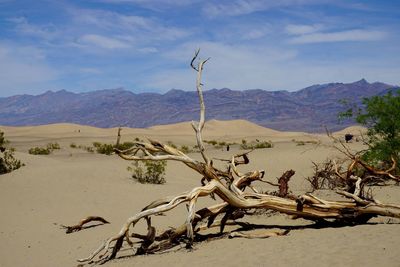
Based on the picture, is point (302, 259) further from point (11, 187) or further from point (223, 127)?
point (223, 127)

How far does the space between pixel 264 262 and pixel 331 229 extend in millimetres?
2041

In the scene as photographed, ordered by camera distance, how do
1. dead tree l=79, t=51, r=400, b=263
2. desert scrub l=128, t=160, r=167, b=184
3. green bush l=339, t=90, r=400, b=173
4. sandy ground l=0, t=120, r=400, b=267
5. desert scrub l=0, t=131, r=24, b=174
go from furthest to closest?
desert scrub l=128, t=160, r=167, b=184
desert scrub l=0, t=131, r=24, b=174
green bush l=339, t=90, r=400, b=173
dead tree l=79, t=51, r=400, b=263
sandy ground l=0, t=120, r=400, b=267

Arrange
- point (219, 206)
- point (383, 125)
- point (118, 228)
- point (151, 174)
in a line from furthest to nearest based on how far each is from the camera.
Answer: point (151, 174), point (383, 125), point (118, 228), point (219, 206)

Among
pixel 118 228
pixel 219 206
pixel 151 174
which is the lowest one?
pixel 118 228

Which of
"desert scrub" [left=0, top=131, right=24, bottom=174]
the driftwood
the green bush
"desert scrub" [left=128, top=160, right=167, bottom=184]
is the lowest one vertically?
the driftwood

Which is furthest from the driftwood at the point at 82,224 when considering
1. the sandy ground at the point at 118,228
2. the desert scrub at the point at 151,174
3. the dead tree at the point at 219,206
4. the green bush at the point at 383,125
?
the green bush at the point at 383,125

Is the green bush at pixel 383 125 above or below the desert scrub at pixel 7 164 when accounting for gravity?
above

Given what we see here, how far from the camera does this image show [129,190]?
13703 millimetres

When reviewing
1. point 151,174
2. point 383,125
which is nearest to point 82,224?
point 151,174

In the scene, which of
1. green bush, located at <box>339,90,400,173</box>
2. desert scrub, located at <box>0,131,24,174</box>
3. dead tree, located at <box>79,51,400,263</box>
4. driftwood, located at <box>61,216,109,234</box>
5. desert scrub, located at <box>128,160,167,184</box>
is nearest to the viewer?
dead tree, located at <box>79,51,400,263</box>

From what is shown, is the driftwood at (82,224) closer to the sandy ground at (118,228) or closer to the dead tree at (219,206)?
the sandy ground at (118,228)

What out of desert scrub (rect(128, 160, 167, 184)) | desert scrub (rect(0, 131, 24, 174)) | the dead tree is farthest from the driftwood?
desert scrub (rect(0, 131, 24, 174))

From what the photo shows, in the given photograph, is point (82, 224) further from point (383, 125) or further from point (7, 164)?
point (383, 125)

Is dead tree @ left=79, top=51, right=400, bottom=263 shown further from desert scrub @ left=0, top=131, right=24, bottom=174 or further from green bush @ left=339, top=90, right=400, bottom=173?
desert scrub @ left=0, top=131, right=24, bottom=174
